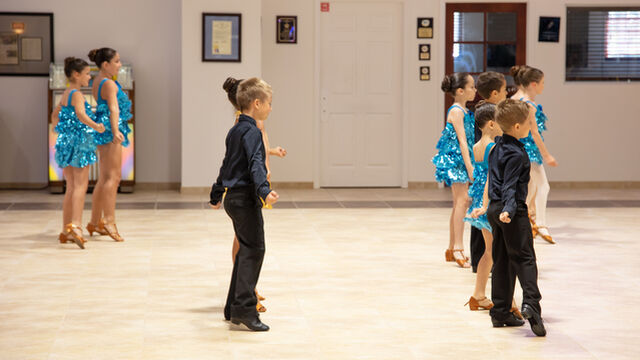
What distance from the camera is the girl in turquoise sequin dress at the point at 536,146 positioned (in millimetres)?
6371

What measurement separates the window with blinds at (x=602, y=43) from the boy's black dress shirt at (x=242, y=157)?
24.1ft

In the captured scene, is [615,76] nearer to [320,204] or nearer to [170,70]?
[320,204]

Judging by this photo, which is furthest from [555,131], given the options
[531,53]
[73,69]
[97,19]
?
[73,69]

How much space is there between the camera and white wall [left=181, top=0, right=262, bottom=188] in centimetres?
952

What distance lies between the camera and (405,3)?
10.2 meters

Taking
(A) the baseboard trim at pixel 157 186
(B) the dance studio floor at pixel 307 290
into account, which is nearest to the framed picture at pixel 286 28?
(A) the baseboard trim at pixel 157 186

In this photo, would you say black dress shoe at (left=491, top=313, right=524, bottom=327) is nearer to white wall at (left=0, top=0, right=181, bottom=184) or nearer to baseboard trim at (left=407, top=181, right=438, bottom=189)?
baseboard trim at (left=407, top=181, right=438, bottom=189)

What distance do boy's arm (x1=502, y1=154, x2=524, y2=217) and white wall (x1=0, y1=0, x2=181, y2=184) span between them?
6.70 metres

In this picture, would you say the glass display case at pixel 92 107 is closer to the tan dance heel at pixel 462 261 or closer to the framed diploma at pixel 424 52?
the framed diploma at pixel 424 52

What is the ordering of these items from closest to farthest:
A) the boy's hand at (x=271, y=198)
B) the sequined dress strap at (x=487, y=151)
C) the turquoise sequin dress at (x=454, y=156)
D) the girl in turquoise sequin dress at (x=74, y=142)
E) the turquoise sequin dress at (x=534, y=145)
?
the boy's hand at (x=271, y=198), the sequined dress strap at (x=487, y=151), the turquoise sequin dress at (x=454, y=156), the girl in turquoise sequin dress at (x=74, y=142), the turquoise sequin dress at (x=534, y=145)

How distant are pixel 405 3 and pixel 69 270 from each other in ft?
19.9

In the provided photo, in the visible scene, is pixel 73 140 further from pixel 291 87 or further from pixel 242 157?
pixel 291 87

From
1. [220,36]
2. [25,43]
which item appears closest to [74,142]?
[220,36]

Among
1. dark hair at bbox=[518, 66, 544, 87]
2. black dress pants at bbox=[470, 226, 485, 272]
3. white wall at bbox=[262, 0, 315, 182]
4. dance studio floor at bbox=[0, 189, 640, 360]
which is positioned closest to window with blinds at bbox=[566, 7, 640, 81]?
dance studio floor at bbox=[0, 189, 640, 360]
